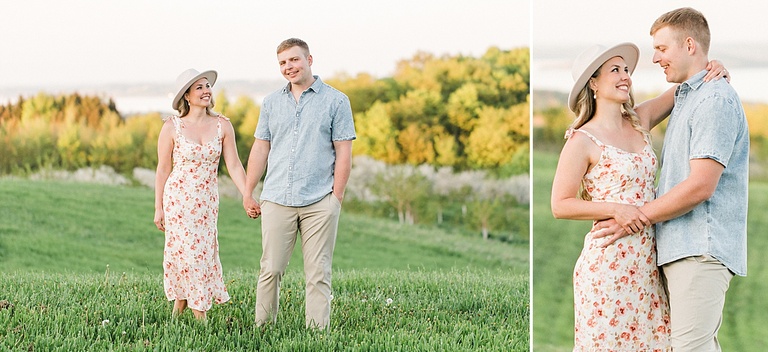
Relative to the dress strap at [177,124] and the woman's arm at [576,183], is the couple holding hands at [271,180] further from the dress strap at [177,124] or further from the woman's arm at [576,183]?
the woman's arm at [576,183]

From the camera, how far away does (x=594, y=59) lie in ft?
9.00

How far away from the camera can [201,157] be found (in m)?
4.14

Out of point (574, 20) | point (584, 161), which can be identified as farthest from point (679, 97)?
point (574, 20)

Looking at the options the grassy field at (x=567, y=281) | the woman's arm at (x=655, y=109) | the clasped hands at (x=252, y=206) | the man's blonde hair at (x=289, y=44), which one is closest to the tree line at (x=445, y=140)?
the grassy field at (x=567, y=281)

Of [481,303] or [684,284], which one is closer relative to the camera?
[684,284]

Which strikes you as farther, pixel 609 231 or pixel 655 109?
pixel 655 109

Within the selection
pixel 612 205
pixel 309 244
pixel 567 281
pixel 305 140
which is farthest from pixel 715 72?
pixel 567 281

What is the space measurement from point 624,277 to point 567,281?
8739 millimetres

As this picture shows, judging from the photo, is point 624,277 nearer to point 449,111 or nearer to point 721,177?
point 721,177

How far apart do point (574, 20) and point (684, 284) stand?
676cm

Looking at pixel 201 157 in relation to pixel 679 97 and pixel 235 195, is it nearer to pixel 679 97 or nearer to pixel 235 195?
pixel 679 97

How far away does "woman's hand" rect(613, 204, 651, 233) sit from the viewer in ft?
8.73

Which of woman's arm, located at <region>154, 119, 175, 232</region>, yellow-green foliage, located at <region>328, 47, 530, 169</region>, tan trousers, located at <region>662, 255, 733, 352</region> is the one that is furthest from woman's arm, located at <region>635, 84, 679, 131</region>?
yellow-green foliage, located at <region>328, 47, 530, 169</region>

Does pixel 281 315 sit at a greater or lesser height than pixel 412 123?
lesser
